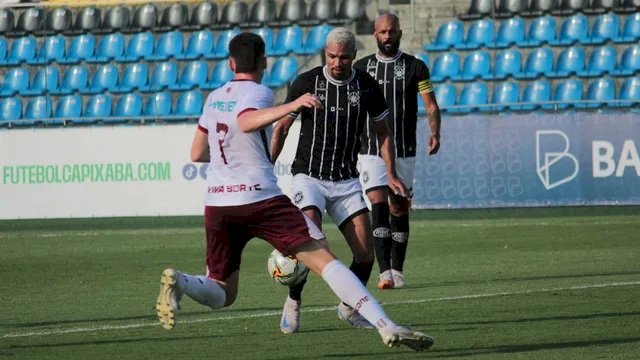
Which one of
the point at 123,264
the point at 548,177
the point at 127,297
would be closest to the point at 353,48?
the point at 127,297

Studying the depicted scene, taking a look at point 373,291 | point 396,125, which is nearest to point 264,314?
point 373,291

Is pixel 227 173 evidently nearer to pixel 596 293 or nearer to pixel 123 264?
pixel 596 293

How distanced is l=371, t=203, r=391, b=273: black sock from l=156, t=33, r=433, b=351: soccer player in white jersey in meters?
4.40

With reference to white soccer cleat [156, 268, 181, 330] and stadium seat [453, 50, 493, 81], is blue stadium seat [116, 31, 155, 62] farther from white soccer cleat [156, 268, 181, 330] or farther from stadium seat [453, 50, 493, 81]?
white soccer cleat [156, 268, 181, 330]

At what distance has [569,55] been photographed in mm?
26266

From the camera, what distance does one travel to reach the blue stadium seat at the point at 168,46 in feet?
93.7

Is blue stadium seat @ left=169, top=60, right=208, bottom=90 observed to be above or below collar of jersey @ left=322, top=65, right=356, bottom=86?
above

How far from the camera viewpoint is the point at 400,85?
43.7 feet

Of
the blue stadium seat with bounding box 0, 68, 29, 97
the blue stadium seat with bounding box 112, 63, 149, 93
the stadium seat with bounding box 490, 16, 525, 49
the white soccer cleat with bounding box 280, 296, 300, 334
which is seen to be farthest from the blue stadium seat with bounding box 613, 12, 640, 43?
the white soccer cleat with bounding box 280, 296, 300, 334

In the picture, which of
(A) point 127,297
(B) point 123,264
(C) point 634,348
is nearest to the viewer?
(C) point 634,348

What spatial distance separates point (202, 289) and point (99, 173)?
15477 mm

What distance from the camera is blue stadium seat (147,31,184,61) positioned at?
28.6 m

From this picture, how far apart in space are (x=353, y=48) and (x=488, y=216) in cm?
1281

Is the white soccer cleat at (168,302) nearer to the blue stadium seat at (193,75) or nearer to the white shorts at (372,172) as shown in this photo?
the white shorts at (372,172)
